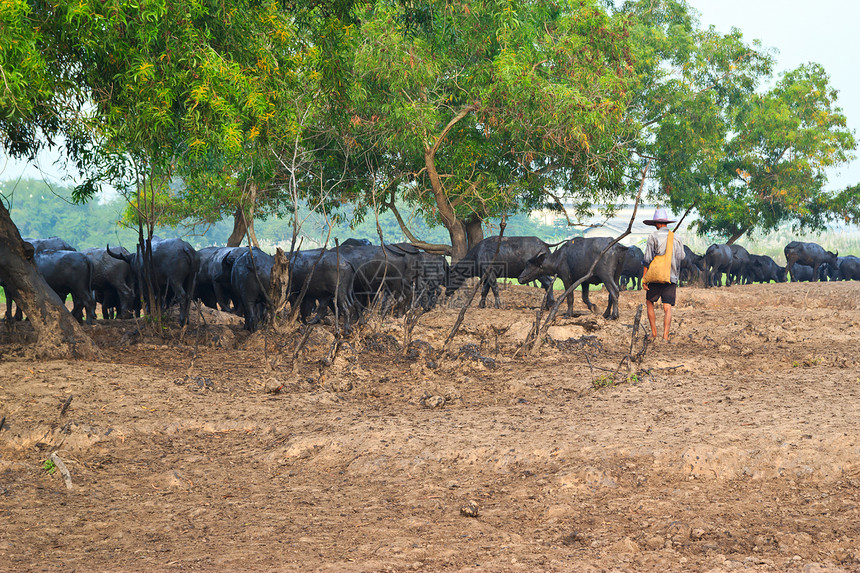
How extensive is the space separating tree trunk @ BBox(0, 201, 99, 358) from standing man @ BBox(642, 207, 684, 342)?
286 inches

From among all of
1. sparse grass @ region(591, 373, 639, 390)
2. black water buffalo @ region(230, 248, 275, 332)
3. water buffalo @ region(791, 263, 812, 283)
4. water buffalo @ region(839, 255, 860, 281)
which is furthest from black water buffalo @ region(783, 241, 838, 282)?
sparse grass @ region(591, 373, 639, 390)

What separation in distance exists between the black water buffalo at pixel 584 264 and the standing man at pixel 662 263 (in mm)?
2897

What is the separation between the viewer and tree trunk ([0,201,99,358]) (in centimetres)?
863

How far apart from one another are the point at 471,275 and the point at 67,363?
10141 millimetres

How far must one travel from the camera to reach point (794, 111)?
28609 millimetres

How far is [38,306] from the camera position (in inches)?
345

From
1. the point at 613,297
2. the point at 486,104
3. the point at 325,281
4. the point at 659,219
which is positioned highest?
the point at 486,104

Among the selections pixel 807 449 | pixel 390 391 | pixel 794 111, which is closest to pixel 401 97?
pixel 390 391

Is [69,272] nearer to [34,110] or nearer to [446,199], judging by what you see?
[34,110]

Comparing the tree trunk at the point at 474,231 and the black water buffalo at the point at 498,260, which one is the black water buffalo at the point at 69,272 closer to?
the black water buffalo at the point at 498,260

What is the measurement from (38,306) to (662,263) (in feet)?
26.1

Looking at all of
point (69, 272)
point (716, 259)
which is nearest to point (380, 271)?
point (69, 272)

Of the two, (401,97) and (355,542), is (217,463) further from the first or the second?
(401,97)

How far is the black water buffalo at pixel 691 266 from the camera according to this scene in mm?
27703
